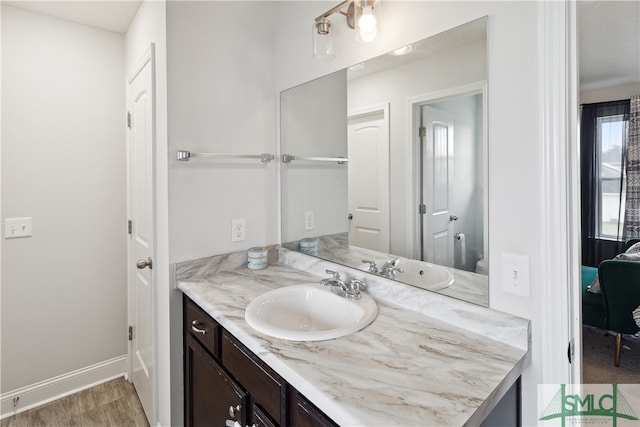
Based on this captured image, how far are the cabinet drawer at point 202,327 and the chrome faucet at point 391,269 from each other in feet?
2.26

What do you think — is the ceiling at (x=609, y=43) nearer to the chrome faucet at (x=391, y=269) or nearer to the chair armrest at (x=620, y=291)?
the chrome faucet at (x=391, y=269)

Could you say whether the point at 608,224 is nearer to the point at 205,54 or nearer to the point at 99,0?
the point at 205,54

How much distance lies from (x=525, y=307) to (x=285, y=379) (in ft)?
2.33

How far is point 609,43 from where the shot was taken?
7.57 ft

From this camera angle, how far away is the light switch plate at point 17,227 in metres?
1.86

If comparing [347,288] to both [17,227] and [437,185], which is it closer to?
[437,185]

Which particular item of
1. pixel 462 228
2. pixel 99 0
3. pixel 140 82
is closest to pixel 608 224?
pixel 462 228

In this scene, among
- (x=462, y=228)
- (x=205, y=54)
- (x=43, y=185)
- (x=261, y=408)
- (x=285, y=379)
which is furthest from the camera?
(x=43, y=185)

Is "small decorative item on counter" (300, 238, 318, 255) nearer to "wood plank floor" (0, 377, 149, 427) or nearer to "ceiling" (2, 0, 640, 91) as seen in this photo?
"wood plank floor" (0, 377, 149, 427)

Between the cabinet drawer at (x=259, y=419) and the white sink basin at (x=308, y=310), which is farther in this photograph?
the white sink basin at (x=308, y=310)

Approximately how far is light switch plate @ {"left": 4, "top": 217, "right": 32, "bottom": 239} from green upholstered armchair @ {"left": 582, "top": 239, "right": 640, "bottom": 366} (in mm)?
3770

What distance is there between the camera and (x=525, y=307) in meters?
0.93

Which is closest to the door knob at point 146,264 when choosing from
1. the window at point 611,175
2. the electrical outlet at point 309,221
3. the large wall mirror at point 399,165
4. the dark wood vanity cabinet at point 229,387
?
the dark wood vanity cabinet at point 229,387

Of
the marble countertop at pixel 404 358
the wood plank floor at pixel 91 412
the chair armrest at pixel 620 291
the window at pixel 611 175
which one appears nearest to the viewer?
the marble countertop at pixel 404 358
